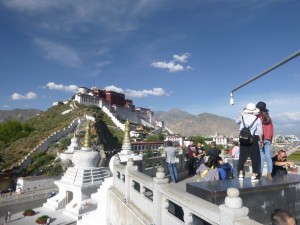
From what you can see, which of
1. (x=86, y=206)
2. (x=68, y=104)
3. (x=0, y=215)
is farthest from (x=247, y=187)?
(x=68, y=104)

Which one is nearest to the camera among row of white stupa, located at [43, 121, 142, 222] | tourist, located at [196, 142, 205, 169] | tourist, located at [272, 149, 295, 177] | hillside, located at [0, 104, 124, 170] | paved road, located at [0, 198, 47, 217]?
tourist, located at [272, 149, 295, 177]

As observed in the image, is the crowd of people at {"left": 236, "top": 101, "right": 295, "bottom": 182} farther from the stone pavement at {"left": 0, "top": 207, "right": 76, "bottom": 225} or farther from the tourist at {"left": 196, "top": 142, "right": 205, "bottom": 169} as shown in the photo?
the stone pavement at {"left": 0, "top": 207, "right": 76, "bottom": 225}

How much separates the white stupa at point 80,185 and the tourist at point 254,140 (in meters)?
14.2

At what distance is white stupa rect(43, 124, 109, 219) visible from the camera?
1895 cm

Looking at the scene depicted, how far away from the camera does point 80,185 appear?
1906cm

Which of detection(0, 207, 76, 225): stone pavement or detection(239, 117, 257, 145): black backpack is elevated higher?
detection(239, 117, 257, 145): black backpack

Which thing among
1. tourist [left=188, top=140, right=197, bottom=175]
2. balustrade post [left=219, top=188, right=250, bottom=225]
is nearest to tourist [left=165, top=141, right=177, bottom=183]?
tourist [left=188, top=140, right=197, bottom=175]

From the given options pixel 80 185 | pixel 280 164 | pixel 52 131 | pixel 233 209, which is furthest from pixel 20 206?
pixel 52 131

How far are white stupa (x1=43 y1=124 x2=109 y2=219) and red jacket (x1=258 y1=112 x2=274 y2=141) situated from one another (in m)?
14.3

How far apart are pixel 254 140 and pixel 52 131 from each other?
7701 cm

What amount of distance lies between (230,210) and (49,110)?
11468 cm

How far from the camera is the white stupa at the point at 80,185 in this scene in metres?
19.0

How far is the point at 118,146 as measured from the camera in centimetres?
8781

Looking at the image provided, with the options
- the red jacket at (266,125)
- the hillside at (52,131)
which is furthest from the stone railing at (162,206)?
the hillside at (52,131)
